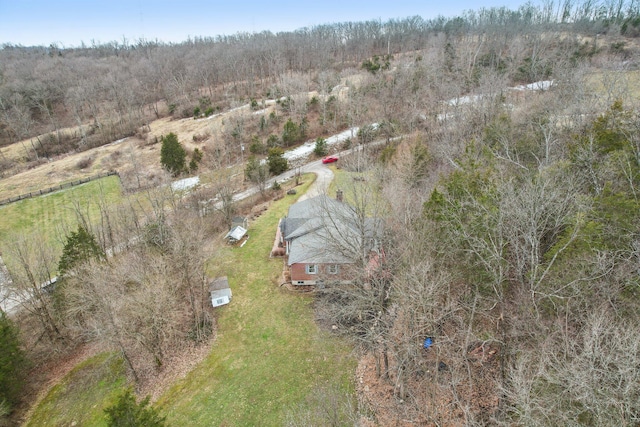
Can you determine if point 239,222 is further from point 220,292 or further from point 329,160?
point 329,160

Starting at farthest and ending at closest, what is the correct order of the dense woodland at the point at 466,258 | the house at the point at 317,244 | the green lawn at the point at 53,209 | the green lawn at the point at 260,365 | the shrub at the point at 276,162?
the shrub at the point at 276,162 → the green lawn at the point at 53,209 → the house at the point at 317,244 → the green lawn at the point at 260,365 → the dense woodland at the point at 466,258

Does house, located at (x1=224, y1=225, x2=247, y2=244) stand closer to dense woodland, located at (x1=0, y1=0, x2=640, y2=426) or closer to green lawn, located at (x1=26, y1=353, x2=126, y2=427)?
dense woodland, located at (x1=0, y1=0, x2=640, y2=426)

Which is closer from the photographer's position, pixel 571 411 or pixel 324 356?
pixel 571 411

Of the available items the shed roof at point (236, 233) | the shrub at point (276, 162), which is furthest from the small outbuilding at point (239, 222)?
the shrub at point (276, 162)

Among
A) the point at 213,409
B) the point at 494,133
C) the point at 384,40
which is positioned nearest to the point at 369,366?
the point at 213,409

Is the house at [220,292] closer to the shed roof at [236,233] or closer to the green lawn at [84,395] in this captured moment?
the shed roof at [236,233]

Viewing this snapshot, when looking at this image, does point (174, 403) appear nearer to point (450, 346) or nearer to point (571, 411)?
point (450, 346)
